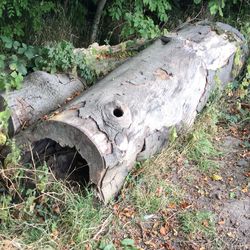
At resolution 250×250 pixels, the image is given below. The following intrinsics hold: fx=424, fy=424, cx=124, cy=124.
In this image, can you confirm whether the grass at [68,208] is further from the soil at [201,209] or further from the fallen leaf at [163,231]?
the fallen leaf at [163,231]

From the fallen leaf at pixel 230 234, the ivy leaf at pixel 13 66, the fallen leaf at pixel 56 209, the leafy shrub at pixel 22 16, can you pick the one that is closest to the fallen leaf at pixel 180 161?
the fallen leaf at pixel 230 234

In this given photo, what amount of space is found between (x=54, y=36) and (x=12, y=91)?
2.44 m

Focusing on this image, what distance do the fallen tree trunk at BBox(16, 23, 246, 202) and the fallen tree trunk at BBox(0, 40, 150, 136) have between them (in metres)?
0.37

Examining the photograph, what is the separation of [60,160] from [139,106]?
747 millimetres

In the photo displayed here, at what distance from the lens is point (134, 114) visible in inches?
129

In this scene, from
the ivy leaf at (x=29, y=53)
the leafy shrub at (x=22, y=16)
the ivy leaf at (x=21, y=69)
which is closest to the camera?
the ivy leaf at (x=21, y=69)

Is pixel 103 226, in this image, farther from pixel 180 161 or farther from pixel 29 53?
pixel 29 53

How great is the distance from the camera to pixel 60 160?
10.6ft

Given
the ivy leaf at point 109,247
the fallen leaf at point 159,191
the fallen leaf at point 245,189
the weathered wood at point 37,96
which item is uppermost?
the weathered wood at point 37,96

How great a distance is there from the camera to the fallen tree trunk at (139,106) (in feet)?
9.56

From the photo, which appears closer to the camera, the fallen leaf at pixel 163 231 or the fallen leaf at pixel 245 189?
the fallen leaf at pixel 163 231

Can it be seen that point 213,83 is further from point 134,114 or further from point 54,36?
point 54,36

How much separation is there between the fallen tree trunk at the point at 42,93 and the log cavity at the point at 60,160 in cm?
33

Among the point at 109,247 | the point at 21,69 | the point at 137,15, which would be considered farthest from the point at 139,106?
the point at 137,15
